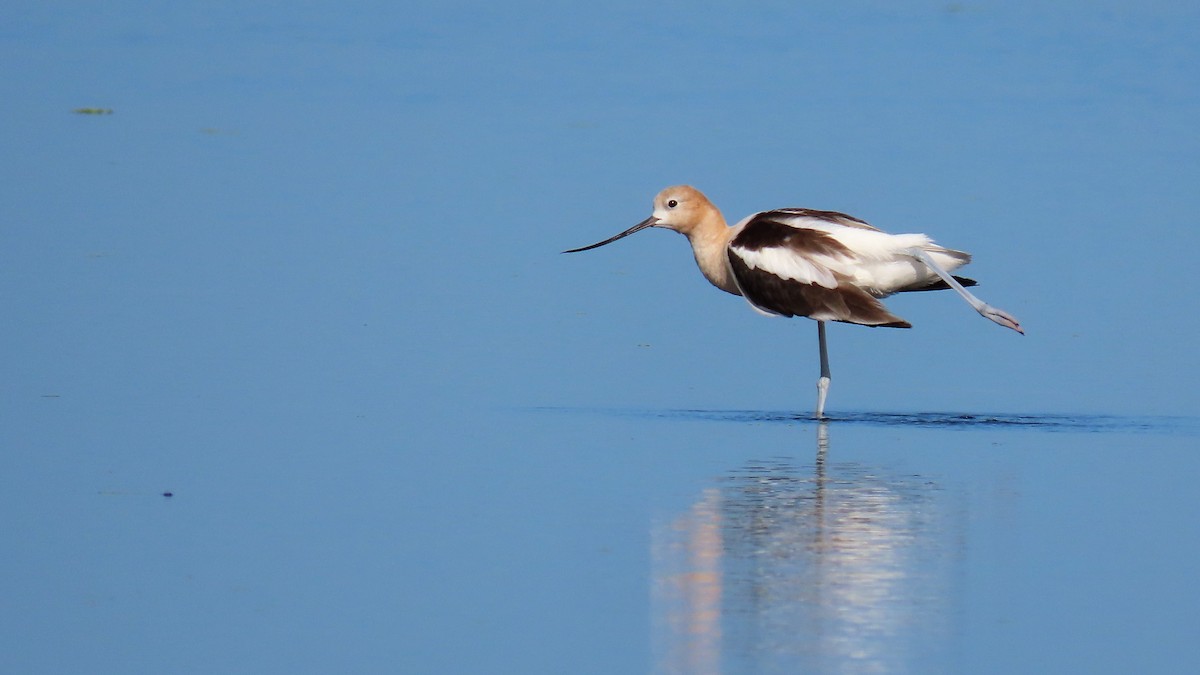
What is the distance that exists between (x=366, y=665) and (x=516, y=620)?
1.96 feet

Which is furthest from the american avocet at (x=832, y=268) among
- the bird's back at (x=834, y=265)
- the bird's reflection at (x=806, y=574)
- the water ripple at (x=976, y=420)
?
the bird's reflection at (x=806, y=574)

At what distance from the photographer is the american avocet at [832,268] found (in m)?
10.5

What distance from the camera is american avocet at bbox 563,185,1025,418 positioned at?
10461 millimetres

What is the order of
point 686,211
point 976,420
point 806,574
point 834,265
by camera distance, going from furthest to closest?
point 686,211 → point 834,265 → point 976,420 → point 806,574

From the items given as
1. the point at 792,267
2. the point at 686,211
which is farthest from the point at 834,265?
the point at 686,211

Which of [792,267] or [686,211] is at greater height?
[686,211]

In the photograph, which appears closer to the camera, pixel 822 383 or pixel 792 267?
pixel 822 383

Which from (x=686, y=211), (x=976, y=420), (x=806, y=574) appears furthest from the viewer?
(x=686, y=211)

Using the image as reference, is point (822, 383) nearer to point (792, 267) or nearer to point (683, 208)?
point (792, 267)

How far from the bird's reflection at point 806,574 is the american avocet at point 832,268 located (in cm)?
221

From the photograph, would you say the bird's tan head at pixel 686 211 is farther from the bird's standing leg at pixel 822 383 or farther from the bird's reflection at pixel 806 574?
the bird's reflection at pixel 806 574

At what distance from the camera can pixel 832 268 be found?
1066 centimetres

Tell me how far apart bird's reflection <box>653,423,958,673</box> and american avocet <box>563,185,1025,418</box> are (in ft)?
7.24

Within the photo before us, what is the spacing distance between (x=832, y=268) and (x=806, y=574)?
4.32 metres
